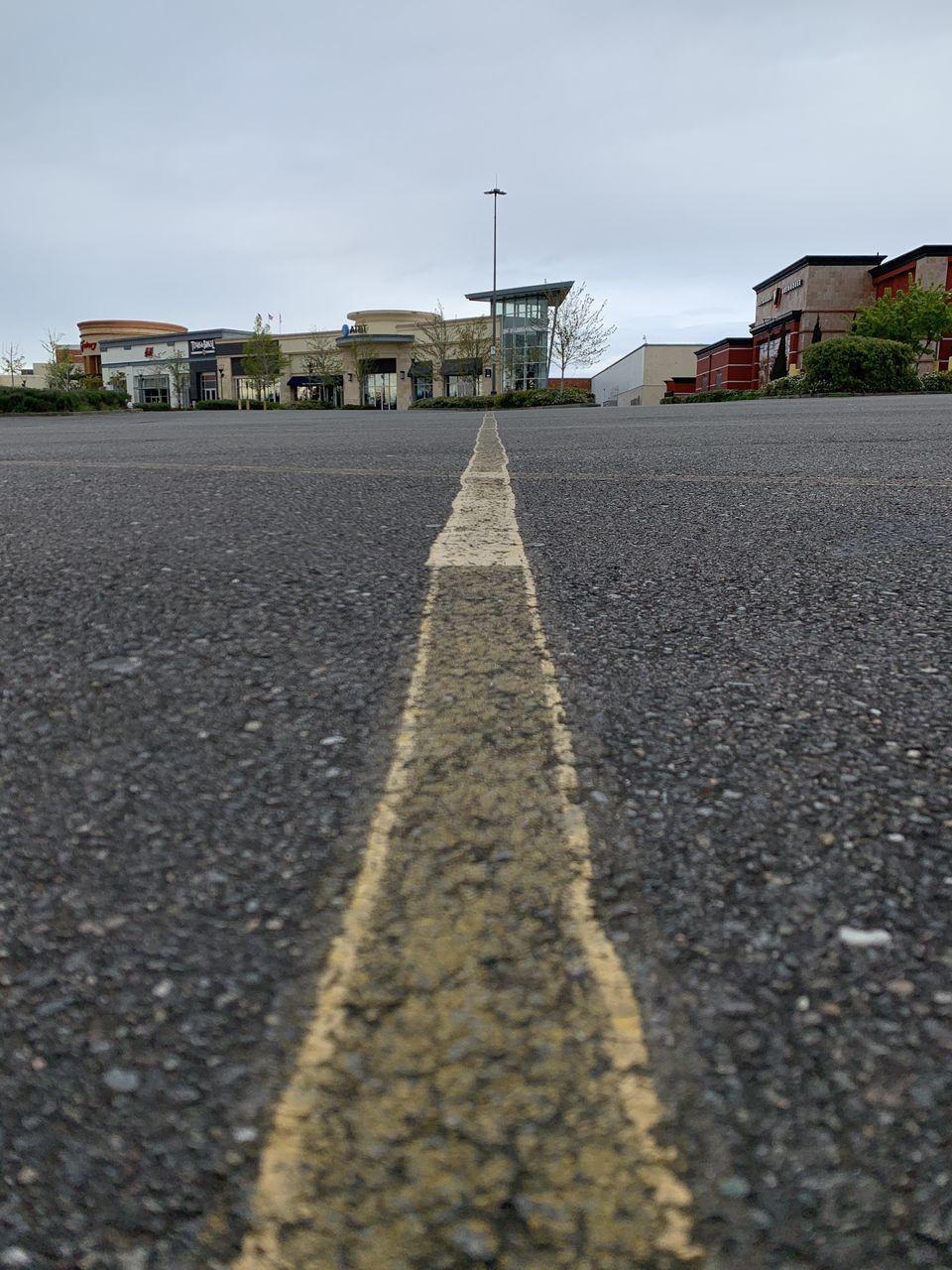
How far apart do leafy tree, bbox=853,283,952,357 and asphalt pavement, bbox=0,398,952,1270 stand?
151ft

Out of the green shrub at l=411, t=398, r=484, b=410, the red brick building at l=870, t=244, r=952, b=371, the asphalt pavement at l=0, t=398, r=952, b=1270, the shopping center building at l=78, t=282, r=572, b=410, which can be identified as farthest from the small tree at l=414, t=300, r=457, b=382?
the asphalt pavement at l=0, t=398, r=952, b=1270

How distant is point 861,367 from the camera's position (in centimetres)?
2994

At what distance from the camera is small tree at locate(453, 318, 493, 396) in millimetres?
57906

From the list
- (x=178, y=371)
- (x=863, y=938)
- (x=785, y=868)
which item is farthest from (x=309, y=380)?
(x=863, y=938)

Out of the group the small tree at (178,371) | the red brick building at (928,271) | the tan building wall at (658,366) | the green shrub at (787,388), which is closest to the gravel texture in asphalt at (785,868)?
the green shrub at (787,388)

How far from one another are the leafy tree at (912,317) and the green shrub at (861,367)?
42.0ft

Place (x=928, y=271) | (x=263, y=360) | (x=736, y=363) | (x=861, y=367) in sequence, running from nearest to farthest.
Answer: (x=861, y=367), (x=928, y=271), (x=736, y=363), (x=263, y=360)

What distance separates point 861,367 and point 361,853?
33.0 meters

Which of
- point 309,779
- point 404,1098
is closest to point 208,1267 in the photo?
point 404,1098

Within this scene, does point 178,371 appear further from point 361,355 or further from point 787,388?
point 787,388

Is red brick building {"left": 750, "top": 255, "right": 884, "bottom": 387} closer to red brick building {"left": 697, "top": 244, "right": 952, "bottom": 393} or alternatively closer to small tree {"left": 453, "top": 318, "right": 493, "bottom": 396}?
red brick building {"left": 697, "top": 244, "right": 952, "bottom": 393}

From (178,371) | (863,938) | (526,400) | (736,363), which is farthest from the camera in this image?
(178,371)

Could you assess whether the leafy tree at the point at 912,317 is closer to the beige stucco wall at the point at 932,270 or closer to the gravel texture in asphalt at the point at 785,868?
the beige stucco wall at the point at 932,270

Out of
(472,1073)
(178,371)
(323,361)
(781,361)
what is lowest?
(472,1073)
